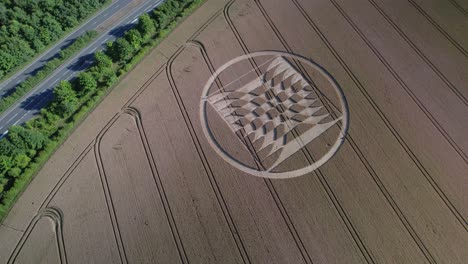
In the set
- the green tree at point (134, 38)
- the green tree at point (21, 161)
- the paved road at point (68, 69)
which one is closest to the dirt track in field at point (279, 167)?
the green tree at point (21, 161)

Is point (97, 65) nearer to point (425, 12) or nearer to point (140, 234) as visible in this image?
point (140, 234)

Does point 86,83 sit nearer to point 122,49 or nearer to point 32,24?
point 122,49

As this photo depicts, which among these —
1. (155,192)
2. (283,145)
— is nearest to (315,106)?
(283,145)

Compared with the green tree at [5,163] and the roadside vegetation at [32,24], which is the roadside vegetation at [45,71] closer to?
the roadside vegetation at [32,24]

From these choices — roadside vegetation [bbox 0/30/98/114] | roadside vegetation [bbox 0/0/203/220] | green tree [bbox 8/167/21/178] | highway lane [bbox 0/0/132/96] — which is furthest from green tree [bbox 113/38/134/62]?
green tree [bbox 8/167/21/178]

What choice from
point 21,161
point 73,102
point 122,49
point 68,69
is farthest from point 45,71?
point 21,161
